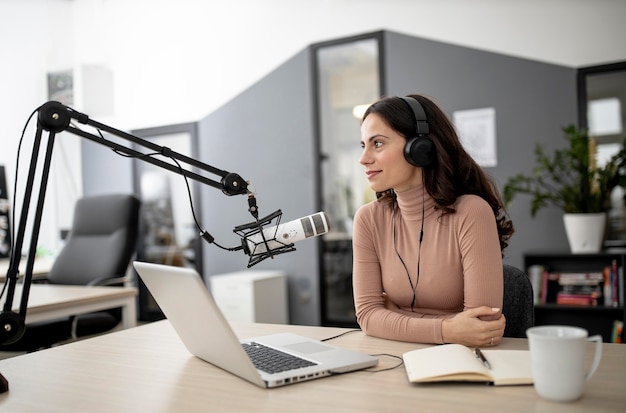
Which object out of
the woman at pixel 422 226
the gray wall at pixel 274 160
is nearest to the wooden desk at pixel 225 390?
the woman at pixel 422 226

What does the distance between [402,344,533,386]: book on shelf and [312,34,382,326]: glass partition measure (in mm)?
3412

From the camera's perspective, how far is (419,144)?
154cm

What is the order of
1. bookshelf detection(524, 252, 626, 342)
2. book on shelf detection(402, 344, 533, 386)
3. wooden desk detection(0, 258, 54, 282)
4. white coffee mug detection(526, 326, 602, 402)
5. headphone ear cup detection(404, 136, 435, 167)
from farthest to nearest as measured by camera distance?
1. bookshelf detection(524, 252, 626, 342)
2. wooden desk detection(0, 258, 54, 282)
3. headphone ear cup detection(404, 136, 435, 167)
4. book on shelf detection(402, 344, 533, 386)
5. white coffee mug detection(526, 326, 602, 402)

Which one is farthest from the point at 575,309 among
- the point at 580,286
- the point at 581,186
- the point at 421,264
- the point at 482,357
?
A: the point at 482,357

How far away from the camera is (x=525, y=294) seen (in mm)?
1576

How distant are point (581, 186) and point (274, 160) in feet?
7.79

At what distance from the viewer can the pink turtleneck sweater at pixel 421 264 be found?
143 cm

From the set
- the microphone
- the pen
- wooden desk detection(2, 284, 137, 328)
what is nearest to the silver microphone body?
the microphone

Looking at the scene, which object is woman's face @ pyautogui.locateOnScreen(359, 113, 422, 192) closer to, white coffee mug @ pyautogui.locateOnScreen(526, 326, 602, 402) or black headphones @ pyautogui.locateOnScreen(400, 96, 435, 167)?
black headphones @ pyautogui.locateOnScreen(400, 96, 435, 167)

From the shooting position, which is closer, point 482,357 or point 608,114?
point 482,357

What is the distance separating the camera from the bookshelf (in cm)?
358

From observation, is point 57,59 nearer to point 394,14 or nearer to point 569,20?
point 394,14

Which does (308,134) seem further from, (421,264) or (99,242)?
(421,264)

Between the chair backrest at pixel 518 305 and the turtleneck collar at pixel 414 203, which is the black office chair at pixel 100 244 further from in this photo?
the chair backrest at pixel 518 305
